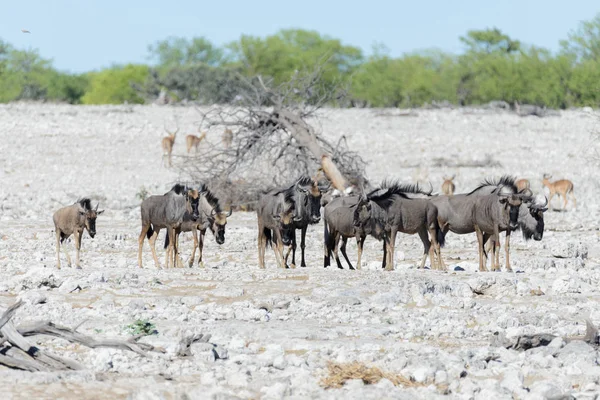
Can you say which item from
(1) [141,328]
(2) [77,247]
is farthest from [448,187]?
(1) [141,328]

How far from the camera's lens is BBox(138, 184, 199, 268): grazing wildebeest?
1722cm

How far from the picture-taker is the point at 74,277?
13953 mm

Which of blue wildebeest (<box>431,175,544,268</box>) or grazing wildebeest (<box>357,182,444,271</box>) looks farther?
blue wildebeest (<box>431,175,544,268</box>)

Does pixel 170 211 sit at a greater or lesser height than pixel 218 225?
greater

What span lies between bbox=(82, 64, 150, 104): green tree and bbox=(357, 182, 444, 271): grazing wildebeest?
1755 inches

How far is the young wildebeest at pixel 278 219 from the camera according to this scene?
680 inches

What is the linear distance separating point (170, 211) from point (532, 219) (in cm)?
522

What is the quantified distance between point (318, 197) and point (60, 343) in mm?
7163

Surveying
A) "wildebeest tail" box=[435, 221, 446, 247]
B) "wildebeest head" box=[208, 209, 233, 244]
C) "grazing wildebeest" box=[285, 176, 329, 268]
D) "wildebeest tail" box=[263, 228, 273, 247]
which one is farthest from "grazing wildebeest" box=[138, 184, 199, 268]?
"wildebeest tail" box=[435, 221, 446, 247]

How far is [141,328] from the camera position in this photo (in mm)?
10938

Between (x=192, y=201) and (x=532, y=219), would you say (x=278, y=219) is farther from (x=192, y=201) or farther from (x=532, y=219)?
(x=532, y=219)

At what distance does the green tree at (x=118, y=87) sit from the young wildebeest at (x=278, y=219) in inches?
1722

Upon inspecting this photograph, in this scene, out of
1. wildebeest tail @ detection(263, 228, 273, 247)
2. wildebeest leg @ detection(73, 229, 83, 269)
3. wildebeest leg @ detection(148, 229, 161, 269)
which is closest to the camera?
wildebeest leg @ detection(73, 229, 83, 269)

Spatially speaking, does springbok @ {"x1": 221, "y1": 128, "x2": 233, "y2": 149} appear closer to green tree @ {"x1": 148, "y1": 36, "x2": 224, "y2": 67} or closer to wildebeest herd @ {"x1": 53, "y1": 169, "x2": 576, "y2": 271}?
wildebeest herd @ {"x1": 53, "y1": 169, "x2": 576, "y2": 271}
